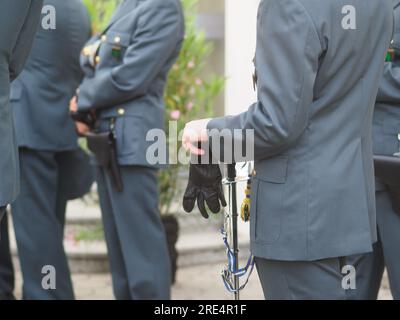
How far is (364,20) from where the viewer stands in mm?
2482

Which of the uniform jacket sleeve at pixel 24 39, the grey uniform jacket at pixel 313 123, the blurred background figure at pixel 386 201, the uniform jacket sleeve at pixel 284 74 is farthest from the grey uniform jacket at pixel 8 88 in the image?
the blurred background figure at pixel 386 201

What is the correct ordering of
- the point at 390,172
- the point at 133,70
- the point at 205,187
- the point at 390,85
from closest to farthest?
the point at 205,187
the point at 390,172
the point at 390,85
the point at 133,70

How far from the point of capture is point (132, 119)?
4.20 metres

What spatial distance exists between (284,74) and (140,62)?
6.03ft

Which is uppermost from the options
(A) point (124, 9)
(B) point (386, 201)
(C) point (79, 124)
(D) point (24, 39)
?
(A) point (124, 9)

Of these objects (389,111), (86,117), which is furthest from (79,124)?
(389,111)

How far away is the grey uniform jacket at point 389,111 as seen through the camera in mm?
3303

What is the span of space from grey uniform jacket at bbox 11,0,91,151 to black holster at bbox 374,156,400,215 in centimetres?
201

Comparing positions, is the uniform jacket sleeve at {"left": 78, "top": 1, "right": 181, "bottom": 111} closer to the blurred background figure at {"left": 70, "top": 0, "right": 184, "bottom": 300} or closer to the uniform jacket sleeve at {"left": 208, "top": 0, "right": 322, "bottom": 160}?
the blurred background figure at {"left": 70, "top": 0, "right": 184, "bottom": 300}

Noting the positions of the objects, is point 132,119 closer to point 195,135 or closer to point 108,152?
point 108,152

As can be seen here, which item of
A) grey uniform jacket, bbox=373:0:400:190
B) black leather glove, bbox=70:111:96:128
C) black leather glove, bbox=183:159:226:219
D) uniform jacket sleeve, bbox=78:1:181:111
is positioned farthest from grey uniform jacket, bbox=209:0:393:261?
black leather glove, bbox=70:111:96:128

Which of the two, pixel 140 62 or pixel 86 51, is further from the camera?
pixel 86 51
